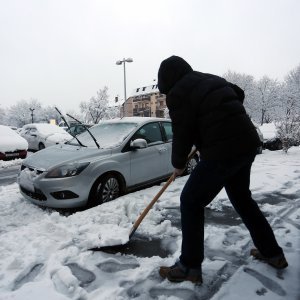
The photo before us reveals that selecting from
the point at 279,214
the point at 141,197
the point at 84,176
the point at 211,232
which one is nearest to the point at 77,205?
the point at 84,176

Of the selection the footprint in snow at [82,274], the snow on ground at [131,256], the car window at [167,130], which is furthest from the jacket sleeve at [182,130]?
the car window at [167,130]

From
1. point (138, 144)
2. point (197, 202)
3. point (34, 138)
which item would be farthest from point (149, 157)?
point (34, 138)

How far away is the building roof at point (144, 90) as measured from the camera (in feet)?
308

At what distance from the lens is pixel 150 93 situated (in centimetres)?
9325

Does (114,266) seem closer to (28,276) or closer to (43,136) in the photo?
(28,276)

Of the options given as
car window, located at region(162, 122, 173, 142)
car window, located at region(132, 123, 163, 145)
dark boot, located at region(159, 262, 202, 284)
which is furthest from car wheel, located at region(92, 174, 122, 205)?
dark boot, located at region(159, 262, 202, 284)

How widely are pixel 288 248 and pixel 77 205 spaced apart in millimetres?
2855

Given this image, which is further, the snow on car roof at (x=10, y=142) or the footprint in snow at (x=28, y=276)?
the snow on car roof at (x=10, y=142)

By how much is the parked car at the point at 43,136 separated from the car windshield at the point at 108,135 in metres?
8.14

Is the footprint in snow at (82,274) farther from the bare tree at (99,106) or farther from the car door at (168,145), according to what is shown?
the bare tree at (99,106)

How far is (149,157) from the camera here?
5750 mm

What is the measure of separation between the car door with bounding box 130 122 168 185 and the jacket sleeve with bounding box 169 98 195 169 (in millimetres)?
3026

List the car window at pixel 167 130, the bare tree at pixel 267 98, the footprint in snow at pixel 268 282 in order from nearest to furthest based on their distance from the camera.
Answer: the footprint in snow at pixel 268 282 → the car window at pixel 167 130 → the bare tree at pixel 267 98

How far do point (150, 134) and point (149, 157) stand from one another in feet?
1.73
